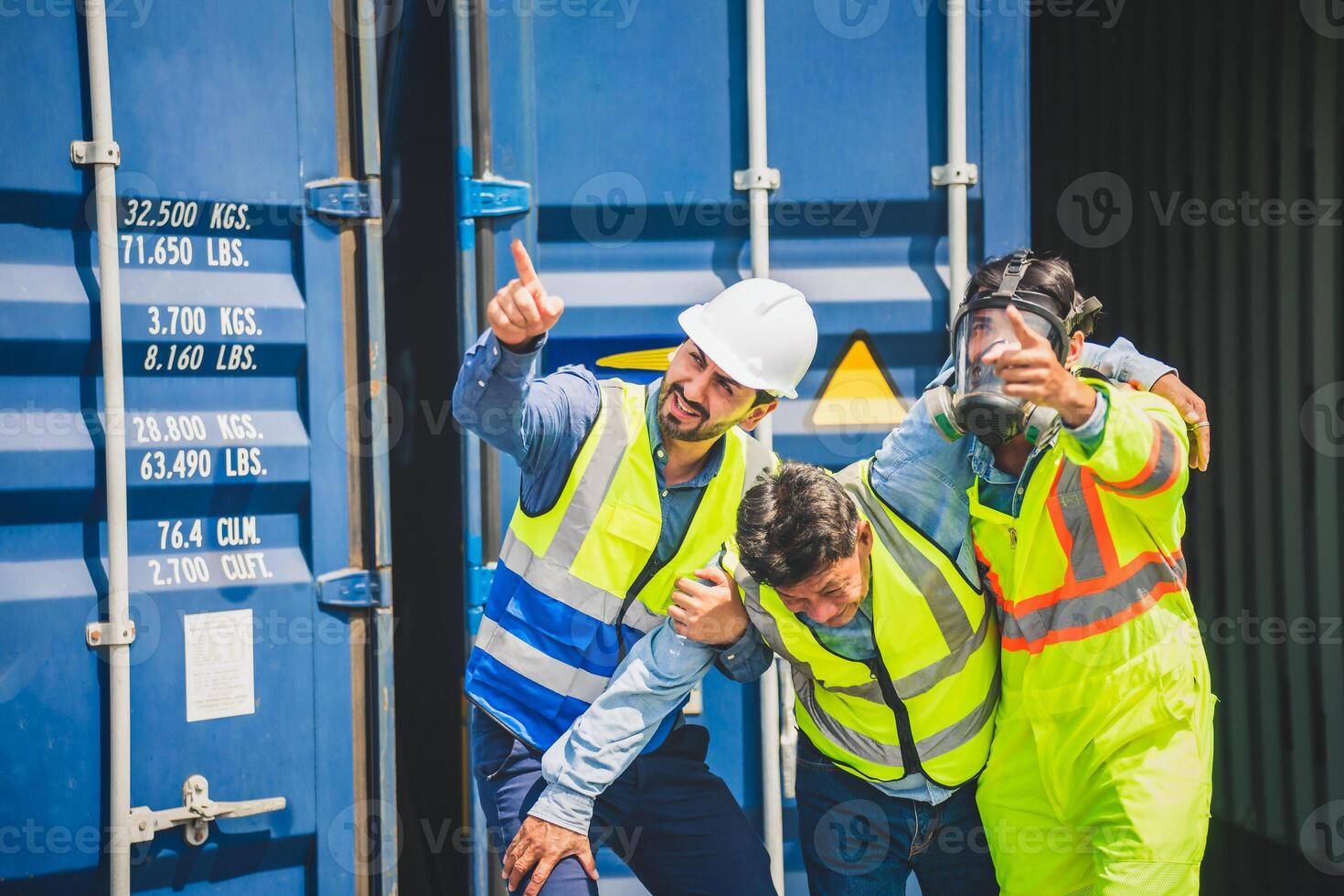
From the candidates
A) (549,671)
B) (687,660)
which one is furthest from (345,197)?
(687,660)

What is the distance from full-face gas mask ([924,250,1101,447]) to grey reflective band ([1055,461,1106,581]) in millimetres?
94

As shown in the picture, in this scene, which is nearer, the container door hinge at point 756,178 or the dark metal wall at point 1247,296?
the container door hinge at point 756,178

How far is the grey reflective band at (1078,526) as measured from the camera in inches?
Answer: 82.8

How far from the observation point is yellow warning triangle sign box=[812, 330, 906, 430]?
9.85 feet

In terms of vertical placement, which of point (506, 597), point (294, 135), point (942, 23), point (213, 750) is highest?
point (942, 23)

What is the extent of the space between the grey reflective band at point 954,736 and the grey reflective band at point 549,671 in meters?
0.71

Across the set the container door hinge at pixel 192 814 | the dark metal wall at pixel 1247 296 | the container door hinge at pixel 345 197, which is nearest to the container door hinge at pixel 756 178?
the container door hinge at pixel 345 197

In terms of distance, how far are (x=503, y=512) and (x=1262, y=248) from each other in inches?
110

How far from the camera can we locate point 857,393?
9.89 ft

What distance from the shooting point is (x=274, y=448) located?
2.88m

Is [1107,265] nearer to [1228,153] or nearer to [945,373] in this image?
[1228,153]

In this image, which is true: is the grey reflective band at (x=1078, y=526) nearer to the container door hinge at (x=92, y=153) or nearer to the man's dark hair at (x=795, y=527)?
the man's dark hair at (x=795, y=527)

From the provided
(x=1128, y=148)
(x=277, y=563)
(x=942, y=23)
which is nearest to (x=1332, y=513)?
(x=1128, y=148)

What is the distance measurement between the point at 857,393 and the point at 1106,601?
3.47 ft
